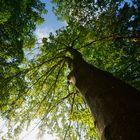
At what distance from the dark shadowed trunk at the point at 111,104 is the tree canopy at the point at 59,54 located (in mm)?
3247

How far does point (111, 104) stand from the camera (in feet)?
9.43

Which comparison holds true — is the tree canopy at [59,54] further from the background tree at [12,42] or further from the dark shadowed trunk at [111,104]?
the dark shadowed trunk at [111,104]

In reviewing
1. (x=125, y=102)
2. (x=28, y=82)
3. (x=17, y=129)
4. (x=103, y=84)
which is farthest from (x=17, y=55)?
(x=125, y=102)

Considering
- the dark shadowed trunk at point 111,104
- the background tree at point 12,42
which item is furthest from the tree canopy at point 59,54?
the dark shadowed trunk at point 111,104

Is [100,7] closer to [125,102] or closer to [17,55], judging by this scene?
[17,55]

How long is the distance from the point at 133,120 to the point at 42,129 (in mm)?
5280

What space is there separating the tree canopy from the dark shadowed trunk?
3247 millimetres

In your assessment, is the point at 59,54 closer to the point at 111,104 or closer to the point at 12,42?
the point at 12,42

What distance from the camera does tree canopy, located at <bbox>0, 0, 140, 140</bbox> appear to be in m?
7.44

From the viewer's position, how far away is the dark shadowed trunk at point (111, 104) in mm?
2414

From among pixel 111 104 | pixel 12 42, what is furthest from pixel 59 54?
pixel 111 104


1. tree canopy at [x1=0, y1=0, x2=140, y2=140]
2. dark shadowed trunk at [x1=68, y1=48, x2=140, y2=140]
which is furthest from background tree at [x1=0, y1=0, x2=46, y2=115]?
dark shadowed trunk at [x1=68, y1=48, x2=140, y2=140]

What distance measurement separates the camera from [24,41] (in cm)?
893

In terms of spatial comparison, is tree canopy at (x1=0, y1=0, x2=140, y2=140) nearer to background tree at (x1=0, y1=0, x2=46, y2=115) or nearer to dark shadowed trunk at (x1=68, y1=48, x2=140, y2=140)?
background tree at (x1=0, y1=0, x2=46, y2=115)
